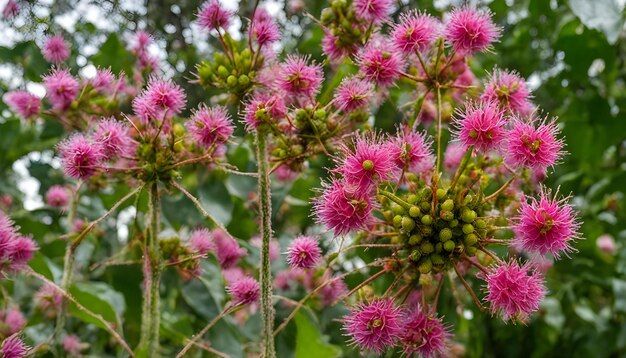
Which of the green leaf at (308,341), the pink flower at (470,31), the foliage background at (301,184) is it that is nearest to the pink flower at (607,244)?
the foliage background at (301,184)

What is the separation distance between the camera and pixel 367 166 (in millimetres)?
959

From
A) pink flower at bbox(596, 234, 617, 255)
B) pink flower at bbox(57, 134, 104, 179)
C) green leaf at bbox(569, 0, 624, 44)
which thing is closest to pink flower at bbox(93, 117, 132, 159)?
pink flower at bbox(57, 134, 104, 179)

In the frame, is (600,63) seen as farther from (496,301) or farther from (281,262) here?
(496,301)

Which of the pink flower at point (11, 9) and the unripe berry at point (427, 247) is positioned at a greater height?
the pink flower at point (11, 9)

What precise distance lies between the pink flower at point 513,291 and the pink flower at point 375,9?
0.51 m

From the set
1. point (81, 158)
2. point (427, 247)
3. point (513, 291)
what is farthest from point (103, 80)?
point (513, 291)

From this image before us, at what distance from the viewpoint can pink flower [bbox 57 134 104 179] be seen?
107 cm

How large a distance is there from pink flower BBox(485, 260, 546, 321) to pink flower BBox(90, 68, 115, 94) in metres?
0.79

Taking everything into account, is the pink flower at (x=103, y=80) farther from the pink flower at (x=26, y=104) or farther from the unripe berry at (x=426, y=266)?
the unripe berry at (x=426, y=266)

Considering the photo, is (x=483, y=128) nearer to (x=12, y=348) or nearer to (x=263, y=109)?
(x=263, y=109)

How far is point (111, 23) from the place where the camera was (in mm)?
1737

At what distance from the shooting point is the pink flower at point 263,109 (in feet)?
3.46

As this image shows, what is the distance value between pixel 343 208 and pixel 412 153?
0.17m

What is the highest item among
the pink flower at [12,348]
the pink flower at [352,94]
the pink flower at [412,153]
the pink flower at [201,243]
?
the pink flower at [352,94]
